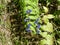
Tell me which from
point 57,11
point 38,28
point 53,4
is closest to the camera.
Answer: point 38,28

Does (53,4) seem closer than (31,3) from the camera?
No

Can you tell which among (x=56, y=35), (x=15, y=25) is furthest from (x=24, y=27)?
(x=56, y=35)

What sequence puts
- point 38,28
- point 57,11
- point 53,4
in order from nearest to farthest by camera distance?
point 38,28 → point 57,11 → point 53,4

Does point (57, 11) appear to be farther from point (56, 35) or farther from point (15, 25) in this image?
point (15, 25)

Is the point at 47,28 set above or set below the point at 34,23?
below

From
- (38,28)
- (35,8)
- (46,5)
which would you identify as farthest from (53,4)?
(38,28)

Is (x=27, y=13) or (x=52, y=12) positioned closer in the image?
(x=27, y=13)

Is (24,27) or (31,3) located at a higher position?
(31,3)

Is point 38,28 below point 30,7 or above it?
below

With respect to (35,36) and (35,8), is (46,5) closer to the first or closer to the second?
(35,8)
